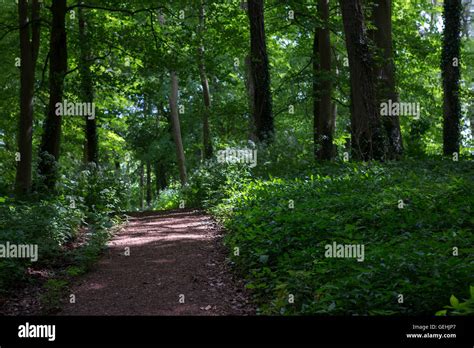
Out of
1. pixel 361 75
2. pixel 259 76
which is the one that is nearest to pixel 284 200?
pixel 361 75

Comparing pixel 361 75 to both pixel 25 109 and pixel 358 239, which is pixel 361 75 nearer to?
pixel 358 239

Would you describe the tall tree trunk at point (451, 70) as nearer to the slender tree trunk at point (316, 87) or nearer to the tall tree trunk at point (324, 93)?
the tall tree trunk at point (324, 93)

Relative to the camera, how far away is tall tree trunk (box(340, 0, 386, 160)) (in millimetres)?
13211

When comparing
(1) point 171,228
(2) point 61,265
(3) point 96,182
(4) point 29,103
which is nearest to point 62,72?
(4) point 29,103

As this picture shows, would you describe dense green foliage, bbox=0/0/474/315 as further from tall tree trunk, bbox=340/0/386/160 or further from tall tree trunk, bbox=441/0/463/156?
tall tree trunk, bbox=340/0/386/160

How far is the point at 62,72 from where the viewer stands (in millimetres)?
13703

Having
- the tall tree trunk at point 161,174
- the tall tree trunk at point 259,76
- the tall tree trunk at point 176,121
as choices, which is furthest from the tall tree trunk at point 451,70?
the tall tree trunk at point 161,174

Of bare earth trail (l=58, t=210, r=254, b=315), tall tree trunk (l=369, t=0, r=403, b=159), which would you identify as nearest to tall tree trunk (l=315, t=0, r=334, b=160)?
tall tree trunk (l=369, t=0, r=403, b=159)

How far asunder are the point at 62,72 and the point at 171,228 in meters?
5.23

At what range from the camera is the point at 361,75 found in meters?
13.2

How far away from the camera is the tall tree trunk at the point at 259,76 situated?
691 inches

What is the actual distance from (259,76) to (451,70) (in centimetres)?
717

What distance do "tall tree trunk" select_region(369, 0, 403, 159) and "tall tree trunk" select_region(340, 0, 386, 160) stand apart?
2.22 metres

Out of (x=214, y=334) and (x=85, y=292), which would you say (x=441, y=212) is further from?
(x=85, y=292)
